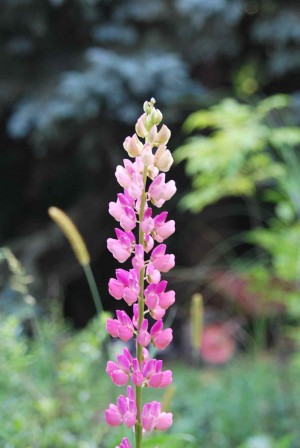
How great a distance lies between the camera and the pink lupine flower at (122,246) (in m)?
0.85

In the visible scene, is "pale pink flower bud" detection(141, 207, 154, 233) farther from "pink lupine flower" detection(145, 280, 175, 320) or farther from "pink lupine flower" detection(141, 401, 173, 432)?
"pink lupine flower" detection(141, 401, 173, 432)

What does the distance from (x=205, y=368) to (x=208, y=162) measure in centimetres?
245

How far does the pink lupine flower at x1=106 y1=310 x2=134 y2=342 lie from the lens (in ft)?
2.77

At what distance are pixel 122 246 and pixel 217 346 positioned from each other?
397 cm

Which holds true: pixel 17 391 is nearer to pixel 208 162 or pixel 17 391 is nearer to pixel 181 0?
pixel 208 162

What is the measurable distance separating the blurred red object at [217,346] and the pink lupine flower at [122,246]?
3.83 meters

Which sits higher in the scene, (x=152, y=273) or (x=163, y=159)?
(x=163, y=159)

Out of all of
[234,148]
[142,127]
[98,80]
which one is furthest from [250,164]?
[142,127]

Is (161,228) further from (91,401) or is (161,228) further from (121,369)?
(91,401)

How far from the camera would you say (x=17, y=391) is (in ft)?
6.85

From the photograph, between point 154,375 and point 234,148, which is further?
point 234,148

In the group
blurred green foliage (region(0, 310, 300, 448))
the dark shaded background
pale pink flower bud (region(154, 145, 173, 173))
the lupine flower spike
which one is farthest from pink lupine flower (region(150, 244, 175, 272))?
the dark shaded background

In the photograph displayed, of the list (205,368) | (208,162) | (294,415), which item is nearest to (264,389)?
(294,415)

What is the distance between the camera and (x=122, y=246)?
0.86 meters
